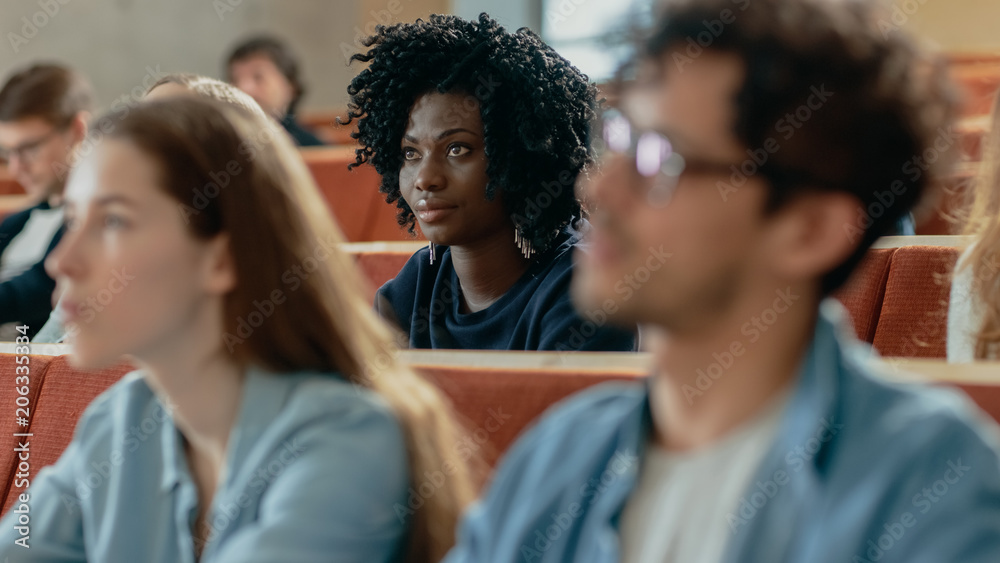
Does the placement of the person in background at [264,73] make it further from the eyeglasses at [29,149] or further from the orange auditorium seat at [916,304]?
the orange auditorium seat at [916,304]

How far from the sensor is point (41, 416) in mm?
1308

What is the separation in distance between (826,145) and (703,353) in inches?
6.9

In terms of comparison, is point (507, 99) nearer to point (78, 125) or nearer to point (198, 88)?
point (198, 88)

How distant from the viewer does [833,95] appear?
0.73 m

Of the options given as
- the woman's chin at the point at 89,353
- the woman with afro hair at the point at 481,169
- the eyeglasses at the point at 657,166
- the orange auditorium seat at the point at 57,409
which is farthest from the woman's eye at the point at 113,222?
the woman with afro hair at the point at 481,169

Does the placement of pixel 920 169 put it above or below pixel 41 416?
above

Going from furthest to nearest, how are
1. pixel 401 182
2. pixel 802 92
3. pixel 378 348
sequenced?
pixel 401 182 < pixel 378 348 < pixel 802 92

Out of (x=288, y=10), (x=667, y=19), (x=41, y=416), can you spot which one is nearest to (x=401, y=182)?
(x=41, y=416)

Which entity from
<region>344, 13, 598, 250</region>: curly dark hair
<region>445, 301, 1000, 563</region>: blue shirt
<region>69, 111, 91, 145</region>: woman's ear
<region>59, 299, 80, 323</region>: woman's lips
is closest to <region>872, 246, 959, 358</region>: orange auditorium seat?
<region>344, 13, 598, 250</region>: curly dark hair

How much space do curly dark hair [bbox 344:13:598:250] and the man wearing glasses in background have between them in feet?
2.92

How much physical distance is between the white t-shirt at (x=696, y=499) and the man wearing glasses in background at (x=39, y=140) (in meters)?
1.92

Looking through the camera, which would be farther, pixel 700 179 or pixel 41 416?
pixel 41 416

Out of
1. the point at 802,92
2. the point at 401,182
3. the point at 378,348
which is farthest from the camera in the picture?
the point at 401,182

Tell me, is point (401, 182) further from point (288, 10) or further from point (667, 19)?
point (288, 10)
